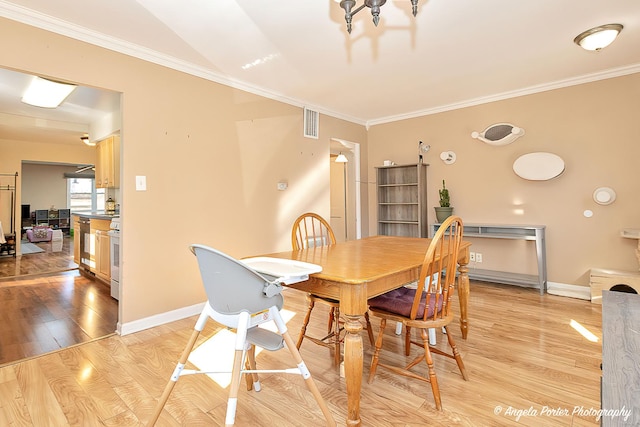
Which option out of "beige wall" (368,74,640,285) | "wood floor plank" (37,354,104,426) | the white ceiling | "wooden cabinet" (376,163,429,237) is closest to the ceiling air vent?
the white ceiling

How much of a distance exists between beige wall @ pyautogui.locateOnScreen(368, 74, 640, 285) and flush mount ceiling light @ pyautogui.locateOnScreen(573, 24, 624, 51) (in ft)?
3.82

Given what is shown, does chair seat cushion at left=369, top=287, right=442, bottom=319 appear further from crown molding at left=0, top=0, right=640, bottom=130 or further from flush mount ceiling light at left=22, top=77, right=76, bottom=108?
flush mount ceiling light at left=22, top=77, right=76, bottom=108

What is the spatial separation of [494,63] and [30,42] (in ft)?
12.3

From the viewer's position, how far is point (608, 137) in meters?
3.41

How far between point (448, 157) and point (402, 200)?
920 mm

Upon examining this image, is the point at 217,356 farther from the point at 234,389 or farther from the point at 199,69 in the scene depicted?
the point at 199,69

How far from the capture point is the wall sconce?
4441 millimetres

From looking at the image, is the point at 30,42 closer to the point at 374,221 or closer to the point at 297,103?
the point at 297,103

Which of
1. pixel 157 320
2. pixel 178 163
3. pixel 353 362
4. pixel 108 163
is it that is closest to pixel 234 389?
pixel 353 362

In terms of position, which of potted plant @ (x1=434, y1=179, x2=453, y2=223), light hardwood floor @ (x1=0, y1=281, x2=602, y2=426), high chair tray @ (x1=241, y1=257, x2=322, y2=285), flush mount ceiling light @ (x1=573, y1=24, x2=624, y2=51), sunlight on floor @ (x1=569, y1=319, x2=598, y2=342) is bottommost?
light hardwood floor @ (x1=0, y1=281, x2=602, y2=426)

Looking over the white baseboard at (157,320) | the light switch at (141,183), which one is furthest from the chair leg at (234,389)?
the light switch at (141,183)

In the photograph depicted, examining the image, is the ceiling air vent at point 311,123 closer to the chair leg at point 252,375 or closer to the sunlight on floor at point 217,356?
the sunlight on floor at point 217,356

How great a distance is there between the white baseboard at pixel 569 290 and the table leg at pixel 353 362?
332 cm

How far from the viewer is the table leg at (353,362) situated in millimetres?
1403
